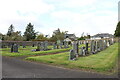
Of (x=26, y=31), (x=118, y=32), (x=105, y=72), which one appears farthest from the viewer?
(x=26, y=31)

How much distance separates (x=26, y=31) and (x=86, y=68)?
294 feet

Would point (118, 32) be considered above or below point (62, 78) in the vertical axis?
above

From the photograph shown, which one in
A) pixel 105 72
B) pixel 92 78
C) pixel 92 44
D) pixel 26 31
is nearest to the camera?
pixel 92 78

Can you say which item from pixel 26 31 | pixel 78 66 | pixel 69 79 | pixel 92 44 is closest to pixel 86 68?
pixel 78 66

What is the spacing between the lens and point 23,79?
7.31 meters

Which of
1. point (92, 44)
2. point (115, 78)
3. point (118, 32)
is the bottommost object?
point (115, 78)

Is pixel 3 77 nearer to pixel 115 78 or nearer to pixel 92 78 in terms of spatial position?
pixel 92 78

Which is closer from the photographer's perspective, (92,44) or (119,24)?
(92,44)

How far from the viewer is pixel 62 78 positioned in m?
7.65

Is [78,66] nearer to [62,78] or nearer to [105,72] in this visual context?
[105,72]

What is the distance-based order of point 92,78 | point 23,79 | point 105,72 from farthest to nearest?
1. point 105,72
2. point 92,78
3. point 23,79

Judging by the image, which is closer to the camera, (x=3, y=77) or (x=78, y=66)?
(x=3, y=77)

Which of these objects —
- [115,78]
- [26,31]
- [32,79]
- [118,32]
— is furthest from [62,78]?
[26,31]

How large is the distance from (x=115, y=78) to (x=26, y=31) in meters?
92.3
